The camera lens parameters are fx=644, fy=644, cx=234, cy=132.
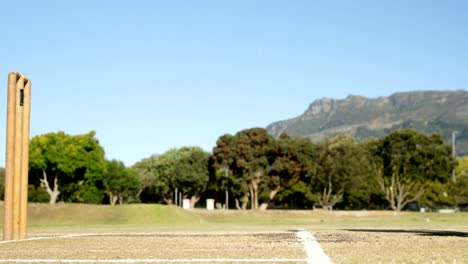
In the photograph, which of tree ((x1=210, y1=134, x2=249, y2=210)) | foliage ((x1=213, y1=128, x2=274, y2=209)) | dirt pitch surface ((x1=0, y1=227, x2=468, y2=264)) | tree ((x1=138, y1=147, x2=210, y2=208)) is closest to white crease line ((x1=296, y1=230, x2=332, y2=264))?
dirt pitch surface ((x1=0, y1=227, x2=468, y2=264))

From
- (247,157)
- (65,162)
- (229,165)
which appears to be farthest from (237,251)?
(229,165)

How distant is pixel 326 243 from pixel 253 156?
71.2m

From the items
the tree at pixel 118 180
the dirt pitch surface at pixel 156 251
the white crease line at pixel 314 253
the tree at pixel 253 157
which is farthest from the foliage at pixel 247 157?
the white crease line at pixel 314 253

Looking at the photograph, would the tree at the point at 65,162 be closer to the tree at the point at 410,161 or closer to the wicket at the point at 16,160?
the tree at the point at 410,161

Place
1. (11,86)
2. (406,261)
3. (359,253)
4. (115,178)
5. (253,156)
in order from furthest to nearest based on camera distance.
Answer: (115,178) → (253,156) → (11,86) → (359,253) → (406,261)

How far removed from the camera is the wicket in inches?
842

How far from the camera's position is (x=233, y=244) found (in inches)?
706

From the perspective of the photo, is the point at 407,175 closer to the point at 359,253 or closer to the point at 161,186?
the point at 161,186

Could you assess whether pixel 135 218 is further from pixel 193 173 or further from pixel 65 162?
pixel 193 173

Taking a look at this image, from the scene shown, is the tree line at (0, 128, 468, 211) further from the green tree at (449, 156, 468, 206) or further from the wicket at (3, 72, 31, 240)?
the wicket at (3, 72, 31, 240)

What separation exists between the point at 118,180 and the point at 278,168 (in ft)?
106

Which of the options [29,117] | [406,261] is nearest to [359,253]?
[406,261]

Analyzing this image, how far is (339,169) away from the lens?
8569 centimetres

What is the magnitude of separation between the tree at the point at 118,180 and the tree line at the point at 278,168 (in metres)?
8.32
